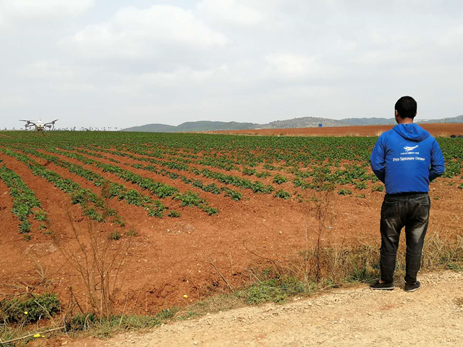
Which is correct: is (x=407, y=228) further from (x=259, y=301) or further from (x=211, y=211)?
(x=211, y=211)

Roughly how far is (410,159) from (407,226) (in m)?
0.90

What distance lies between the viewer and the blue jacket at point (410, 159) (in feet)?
13.5

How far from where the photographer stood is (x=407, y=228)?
433 cm

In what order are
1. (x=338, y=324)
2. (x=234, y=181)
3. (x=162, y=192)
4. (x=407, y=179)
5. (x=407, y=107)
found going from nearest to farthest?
(x=338, y=324) < (x=407, y=179) < (x=407, y=107) < (x=162, y=192) < (x=234, y=181)

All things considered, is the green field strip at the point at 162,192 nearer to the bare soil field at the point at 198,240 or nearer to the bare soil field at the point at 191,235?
the bare soil field at the point at 191,235

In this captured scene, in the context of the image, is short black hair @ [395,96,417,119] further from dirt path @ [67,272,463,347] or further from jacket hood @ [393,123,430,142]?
dirt path @ [67,272,463,347]

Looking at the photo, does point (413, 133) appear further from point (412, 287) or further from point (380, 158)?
point (412, 287)

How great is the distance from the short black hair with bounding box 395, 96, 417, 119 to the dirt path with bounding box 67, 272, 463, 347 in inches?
90.6

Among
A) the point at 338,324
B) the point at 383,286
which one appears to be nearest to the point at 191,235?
the point at 383,286

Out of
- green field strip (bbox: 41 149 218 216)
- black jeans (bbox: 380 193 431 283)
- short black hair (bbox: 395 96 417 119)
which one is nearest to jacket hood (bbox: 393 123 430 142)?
short black hair (bbox: 395 96 417 119)

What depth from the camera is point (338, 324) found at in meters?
3.59

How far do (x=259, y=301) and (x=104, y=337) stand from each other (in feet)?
6.42

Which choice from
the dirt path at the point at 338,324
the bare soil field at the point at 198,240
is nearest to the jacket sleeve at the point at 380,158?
the dirt path at the point at 338,324

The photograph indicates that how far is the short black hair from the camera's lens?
4.27 m
